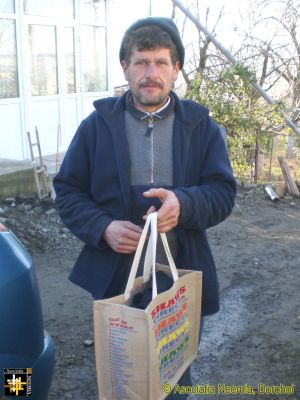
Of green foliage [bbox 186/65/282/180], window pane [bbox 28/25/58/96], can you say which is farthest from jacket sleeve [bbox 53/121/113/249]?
window pane [bbox 28/25/58/96]

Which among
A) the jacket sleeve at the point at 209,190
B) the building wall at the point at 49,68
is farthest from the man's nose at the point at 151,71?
the building wall at the point at 49,68

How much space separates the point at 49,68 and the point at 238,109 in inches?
141

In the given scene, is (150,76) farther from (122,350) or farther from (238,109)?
(238,109)

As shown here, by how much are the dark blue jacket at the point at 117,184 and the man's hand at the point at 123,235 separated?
0.13 ft

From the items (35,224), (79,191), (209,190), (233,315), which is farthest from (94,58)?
(209,190)

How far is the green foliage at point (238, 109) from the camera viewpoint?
29.6ft

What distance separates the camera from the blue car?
2145 mm

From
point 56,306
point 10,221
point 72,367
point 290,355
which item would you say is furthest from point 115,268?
point 10,221

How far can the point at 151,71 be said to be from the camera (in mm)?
2125

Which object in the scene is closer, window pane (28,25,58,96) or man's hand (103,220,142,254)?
man's hand (103,220,142,254)

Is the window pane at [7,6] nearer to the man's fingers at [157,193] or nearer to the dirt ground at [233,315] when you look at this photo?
the dirt ground at [233,315]

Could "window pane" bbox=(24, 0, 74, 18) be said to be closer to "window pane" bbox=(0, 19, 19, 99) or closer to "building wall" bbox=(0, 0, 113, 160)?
"building wall" bbox=(0, 0, 113, 160)

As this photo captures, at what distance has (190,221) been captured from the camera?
6.94 feet

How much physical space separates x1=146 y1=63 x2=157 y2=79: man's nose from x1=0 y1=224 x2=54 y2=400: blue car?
3.00 ft
